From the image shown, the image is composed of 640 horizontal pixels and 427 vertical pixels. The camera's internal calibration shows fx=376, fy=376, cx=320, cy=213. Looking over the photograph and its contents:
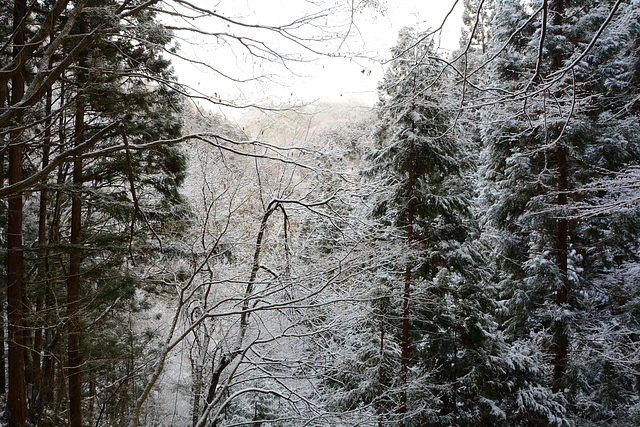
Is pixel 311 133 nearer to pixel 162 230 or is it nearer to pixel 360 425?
pixel 162 230

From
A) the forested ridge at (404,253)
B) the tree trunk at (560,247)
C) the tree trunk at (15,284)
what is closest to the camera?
the tree trunk at (15,284)

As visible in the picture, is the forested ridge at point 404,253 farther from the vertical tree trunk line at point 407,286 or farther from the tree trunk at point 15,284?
the tree trunk at point 15,284

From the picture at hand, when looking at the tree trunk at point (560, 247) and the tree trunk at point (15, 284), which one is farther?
the tree trunk at point (560, 247)

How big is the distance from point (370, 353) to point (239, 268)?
127 inches

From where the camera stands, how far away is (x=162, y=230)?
21.5 feet

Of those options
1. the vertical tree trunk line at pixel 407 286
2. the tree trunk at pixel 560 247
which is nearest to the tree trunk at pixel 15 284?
the vertical tree trunk line at pixel 407 286

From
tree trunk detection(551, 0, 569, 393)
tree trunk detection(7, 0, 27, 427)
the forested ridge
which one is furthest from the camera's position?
tree trunk detection(551, 0, 569, 393)

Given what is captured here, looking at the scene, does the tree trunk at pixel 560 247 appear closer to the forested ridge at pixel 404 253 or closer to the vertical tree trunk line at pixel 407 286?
the forested ridge at pixel 404 253

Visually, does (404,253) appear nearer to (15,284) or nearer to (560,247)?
(560,247)

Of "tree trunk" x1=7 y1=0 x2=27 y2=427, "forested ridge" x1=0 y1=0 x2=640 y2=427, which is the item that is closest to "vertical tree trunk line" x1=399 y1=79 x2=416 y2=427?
"forested ridge" x1=0 y1=0 x2=640 y2=427

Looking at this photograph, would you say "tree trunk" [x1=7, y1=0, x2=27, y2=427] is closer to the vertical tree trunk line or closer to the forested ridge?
the forested ridge

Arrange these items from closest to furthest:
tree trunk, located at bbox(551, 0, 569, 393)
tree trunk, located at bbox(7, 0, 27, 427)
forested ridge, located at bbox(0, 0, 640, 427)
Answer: tree trunk, located at bbox(7, 0, 27, 427)
forested ridge, located at bbox(0, 0, 640, 427)
tree trunk, located at bbox(551, 0, 569, 393)

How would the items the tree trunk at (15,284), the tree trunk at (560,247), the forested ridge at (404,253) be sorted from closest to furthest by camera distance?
the tree trunk at (15,284), the forested ridge at (404,253), the tree trunk at (560,247)

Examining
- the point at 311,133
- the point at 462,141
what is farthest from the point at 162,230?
the point at 462,141
